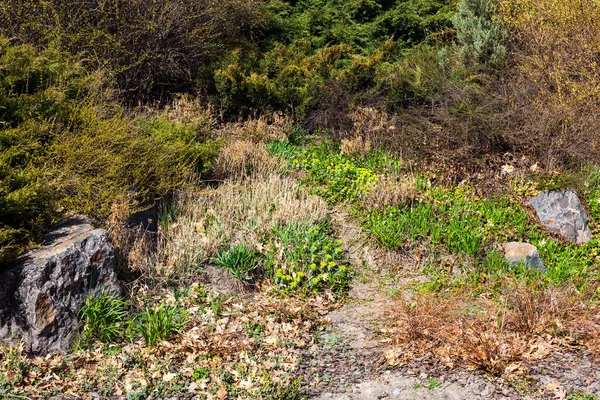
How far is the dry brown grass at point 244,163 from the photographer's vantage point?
23.5ft

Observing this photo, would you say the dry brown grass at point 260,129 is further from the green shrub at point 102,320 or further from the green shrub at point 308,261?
the green shrub at point 102,320

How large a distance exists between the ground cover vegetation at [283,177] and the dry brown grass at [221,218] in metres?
0.03

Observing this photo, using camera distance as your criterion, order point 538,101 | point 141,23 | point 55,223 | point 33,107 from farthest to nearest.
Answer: point 141,23 → point 538,101 → point 33,107 → point 55,223

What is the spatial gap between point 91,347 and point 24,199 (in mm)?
1247

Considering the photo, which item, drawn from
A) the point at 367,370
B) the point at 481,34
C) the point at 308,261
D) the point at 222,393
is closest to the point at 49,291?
the point at 222,393

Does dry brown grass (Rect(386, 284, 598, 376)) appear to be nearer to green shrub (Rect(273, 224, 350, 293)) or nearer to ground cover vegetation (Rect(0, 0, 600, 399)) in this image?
ground cover vegetation (Rect(0, 0, 600, 399))

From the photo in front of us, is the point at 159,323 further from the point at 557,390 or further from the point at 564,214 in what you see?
the point at 564,214

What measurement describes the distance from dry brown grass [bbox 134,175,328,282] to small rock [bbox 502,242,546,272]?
76.8 inches

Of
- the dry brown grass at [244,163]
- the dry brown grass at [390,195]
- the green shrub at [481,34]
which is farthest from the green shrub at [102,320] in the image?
the green shrub at [481,34]

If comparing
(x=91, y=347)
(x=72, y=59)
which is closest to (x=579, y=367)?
(x=91, y=347)

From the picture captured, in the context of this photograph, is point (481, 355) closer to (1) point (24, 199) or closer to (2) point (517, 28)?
(1) point (24, 199)

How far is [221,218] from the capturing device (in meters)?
6.02

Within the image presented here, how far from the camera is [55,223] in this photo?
4.82 m

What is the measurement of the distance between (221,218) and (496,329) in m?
2.96
